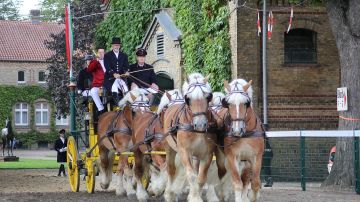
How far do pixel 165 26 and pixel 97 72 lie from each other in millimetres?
13654

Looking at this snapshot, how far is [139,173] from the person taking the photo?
715 inches

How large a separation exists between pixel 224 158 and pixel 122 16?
25.2 metres

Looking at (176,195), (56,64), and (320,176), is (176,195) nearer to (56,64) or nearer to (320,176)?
(320,176)

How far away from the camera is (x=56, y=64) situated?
59.1 m

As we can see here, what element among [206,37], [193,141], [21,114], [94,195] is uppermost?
[206,37]

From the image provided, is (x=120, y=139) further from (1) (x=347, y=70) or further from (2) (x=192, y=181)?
(1) (x=347, y=70)

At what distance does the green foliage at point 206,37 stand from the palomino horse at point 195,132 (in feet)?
44.9

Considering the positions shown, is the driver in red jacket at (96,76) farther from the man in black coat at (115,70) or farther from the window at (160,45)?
the window at (160,45)

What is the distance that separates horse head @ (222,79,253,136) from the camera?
48.9 feet

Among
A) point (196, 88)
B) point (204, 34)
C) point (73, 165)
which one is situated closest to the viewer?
point (196, 88)

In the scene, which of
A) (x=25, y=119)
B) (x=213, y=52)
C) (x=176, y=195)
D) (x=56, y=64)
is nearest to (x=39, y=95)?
(x=25, y=119)

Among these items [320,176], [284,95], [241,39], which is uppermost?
[241,39]

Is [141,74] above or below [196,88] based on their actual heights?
above

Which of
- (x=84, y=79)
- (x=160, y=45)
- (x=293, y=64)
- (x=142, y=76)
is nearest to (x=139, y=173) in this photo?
(x=142, y=76)
